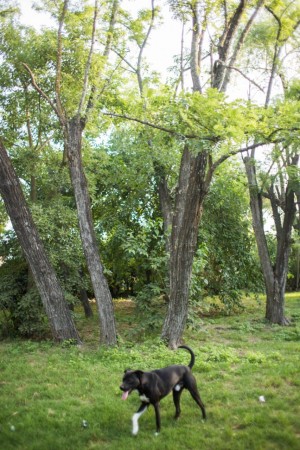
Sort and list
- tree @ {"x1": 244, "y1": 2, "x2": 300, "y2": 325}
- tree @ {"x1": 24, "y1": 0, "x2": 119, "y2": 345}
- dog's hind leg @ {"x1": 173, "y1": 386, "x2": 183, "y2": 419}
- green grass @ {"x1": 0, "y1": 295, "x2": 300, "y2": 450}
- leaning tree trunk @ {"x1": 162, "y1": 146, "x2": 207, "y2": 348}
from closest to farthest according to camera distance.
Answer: green grass @ {"x1": 0, "y1": 295, "x2": 300, "y2": 450} < dog's hind leg @ {"x1": 173, "y1": 386, "x2": 183, "y2": 419} < leaning tree trunk @ {"x1": 162, "y1": 146, "x2": 207, "y2": 348} < tree @ {"x1": 24, "y1": 0, "x2": 119, "y2": 345} < tree @ {"x1": 244, "y1": 2, "x2": 300, "y2": 325}

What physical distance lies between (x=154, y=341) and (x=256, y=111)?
5.60 meters

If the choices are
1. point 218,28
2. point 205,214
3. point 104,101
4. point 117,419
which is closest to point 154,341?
point 117,419

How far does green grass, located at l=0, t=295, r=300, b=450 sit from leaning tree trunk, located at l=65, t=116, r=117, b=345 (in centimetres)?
67

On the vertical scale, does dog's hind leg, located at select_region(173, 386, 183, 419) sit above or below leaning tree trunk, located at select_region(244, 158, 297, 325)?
below

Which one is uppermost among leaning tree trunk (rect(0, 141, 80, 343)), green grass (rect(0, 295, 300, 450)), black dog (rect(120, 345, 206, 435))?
leaning tree trunk (rect(0, 141, 80, 343))

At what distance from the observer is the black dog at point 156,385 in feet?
16.8

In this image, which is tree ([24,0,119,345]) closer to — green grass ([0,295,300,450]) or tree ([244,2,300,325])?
green grass ([0,295,300,450])

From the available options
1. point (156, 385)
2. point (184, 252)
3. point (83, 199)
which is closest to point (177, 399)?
point (156, 385)

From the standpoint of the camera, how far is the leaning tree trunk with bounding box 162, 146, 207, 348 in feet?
31.5

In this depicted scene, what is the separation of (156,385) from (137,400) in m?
1.47

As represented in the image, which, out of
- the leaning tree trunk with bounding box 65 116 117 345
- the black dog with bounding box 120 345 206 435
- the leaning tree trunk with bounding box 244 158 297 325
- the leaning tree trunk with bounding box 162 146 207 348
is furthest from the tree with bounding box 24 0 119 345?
the leaning tree trunk with bounding box 244 158 297 325

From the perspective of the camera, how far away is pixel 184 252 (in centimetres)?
982

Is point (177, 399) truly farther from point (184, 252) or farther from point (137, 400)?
point (184, 252)

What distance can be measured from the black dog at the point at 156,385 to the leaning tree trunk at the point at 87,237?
4702mm
